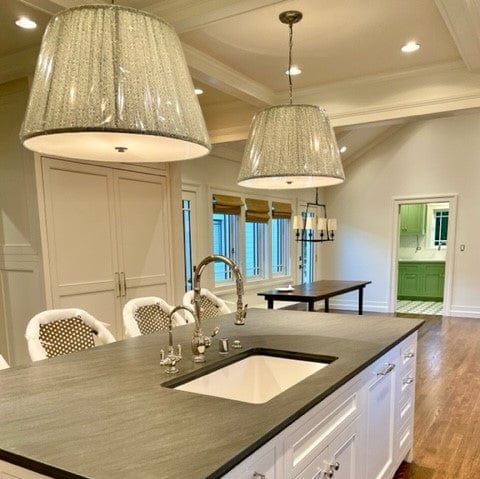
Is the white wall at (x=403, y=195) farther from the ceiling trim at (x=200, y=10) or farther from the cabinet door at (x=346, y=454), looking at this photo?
the cabinet door at (x=346, y=454)

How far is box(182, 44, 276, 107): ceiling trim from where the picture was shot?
344cm

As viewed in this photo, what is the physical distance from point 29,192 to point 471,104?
3.97 meters

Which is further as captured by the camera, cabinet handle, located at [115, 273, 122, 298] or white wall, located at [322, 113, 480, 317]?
white wall, located at [322, 113, 480, 317]

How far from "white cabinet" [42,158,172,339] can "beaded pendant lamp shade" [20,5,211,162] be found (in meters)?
2.29

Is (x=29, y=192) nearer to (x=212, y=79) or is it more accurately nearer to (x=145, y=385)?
(x=212, y=79)

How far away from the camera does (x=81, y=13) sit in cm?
118

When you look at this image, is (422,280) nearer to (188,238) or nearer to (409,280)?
(409,280)

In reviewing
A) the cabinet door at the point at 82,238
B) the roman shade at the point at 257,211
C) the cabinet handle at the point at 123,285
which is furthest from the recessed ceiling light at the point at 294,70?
the roman shade at the point at 257,211

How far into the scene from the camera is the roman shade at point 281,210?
24.6 ft

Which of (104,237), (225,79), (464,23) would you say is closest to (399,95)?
(464,23)

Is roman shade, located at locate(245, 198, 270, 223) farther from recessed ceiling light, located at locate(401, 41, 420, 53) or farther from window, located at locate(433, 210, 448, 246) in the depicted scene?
window, located at locate(433, 210, 448, 246)

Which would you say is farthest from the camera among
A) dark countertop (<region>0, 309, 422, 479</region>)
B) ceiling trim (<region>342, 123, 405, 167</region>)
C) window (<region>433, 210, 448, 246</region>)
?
window (<region>433, 210, 448, 246</region>)

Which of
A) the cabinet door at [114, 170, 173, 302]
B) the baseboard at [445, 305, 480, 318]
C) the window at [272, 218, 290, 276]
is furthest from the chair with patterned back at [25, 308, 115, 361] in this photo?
the baseboard at [445, 305, 480, 318]

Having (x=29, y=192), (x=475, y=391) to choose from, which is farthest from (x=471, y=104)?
(x=29, y=192)
